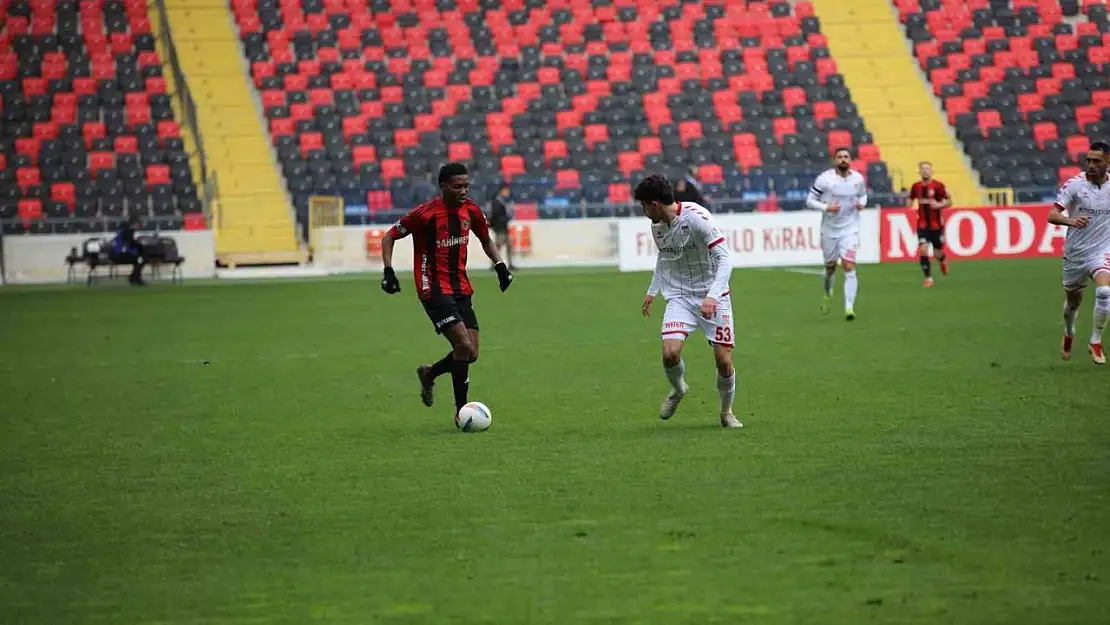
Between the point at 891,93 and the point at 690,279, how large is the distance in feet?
118

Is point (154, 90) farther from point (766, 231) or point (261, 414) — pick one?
point (261, 414)

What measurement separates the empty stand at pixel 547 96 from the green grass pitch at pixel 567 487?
71.9 ft

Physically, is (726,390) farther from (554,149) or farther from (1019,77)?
(1019,77)

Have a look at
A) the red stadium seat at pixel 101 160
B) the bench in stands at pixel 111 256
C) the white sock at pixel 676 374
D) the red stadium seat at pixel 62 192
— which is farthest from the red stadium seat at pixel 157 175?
the white sock at pixel 676 374

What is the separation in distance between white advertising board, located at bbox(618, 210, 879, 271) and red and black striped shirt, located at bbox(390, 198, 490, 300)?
22720mm

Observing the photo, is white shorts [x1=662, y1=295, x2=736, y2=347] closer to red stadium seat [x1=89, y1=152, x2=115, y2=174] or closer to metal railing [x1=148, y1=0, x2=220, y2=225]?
metal railing [x1=148, y1=0, x2=220, y2=225]

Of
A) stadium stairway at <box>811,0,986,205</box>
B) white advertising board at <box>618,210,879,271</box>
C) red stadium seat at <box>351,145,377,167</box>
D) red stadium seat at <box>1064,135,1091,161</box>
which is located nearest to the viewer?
white advertising board at <box>618,210,879,271</box>

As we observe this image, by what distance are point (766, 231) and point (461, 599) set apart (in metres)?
29.0

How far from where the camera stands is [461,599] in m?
6.29

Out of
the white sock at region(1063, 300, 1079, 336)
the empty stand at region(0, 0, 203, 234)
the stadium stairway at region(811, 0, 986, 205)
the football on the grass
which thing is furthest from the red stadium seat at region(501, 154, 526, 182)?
the football on the grass

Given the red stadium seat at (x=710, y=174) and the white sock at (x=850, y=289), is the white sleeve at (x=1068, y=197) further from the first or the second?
the red stadium seat at (x=710, y=174)

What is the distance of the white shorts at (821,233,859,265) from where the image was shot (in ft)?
68.2

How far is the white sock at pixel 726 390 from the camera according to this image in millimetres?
10828

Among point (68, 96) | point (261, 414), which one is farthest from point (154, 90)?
point (261, 414)
